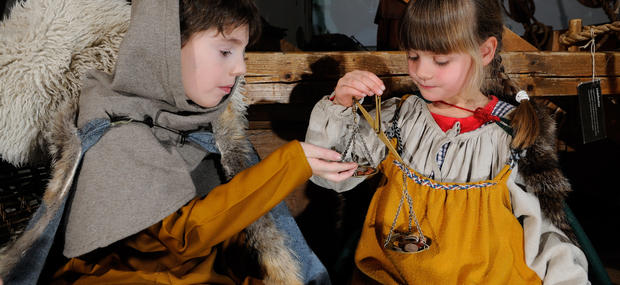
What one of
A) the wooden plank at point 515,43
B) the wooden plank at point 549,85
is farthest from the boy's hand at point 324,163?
the wooden plank at point 515,43

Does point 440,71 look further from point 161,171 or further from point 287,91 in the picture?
point 161,171

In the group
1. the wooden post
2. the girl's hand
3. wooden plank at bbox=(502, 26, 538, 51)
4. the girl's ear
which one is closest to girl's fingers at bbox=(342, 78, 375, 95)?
the girl's hand

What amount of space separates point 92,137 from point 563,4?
356 centimetres

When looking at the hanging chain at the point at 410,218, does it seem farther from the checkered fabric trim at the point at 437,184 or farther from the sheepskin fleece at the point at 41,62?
the sheepskin fleece at the point at 41,62

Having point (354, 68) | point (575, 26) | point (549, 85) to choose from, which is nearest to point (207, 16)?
point (354, 68)

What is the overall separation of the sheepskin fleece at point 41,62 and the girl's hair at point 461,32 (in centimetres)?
81

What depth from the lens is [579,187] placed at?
2.16 m

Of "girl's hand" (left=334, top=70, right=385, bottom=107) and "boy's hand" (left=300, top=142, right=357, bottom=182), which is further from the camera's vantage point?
"girl's hand" (left=334, top=70, right=385, bottom=107)

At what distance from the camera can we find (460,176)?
1.24 metres

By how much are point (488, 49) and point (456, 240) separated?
21.7 inches

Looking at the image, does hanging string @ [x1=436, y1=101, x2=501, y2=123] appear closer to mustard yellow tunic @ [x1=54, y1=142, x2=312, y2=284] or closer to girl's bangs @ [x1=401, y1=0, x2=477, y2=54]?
girl's bangs @ [x1=401, y1=0, x2=477, y2=54]

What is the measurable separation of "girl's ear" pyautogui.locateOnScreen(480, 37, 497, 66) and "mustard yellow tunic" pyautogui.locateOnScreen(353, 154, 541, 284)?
1.05 feet

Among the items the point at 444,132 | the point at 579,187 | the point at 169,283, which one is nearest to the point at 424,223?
the point at 444,132

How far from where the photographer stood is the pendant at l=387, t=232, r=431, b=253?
3.67ft
